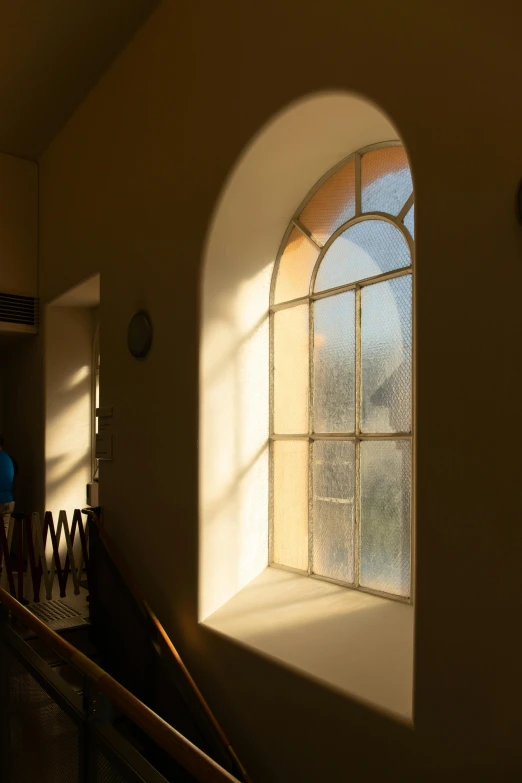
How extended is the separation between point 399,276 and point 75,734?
2.11 m

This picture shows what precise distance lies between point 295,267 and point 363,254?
1.72 ft

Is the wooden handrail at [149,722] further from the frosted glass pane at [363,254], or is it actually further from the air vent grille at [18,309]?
the air vent grille at [18,309]

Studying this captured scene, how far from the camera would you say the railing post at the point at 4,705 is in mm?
2393

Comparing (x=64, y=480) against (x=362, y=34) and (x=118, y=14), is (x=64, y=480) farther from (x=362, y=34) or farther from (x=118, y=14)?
(x=362, y=34)

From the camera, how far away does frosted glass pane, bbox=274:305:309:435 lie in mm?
3396

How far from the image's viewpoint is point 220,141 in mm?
3260

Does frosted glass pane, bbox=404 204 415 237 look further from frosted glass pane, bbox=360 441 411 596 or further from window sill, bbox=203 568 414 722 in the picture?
window sill, bbox=203 568 414 722

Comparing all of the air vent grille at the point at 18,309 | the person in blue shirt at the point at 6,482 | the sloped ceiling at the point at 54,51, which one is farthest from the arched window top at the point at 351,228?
the person in blue shirt at the point at 6,482

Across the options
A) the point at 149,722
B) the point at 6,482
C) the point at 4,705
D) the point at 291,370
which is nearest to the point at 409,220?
the point at 291,370

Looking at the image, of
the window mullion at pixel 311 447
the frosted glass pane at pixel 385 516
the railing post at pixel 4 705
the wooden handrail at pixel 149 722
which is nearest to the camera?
the wooden handrail at pixel 149 722

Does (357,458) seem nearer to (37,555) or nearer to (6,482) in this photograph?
(37,555)

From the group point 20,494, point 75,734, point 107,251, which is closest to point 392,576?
point 75,734

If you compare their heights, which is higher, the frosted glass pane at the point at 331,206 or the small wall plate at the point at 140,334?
the frosted glass pane at the point at 331,206

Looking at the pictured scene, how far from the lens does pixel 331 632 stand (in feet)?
9.06
